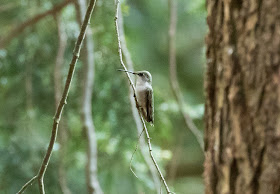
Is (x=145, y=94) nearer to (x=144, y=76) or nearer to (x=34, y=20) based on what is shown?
(x=144, y=76)

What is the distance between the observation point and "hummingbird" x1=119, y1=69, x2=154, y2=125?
1.53 m

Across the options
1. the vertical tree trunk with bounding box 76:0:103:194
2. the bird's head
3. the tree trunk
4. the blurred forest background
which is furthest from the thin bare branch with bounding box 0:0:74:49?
the tree trunk

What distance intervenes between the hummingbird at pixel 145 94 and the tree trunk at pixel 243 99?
2.00 feet

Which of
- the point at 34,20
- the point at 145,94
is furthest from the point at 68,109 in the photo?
the point at 145,94

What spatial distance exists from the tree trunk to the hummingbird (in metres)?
0.61

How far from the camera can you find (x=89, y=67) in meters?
2.11

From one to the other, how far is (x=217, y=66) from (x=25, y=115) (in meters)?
2.20

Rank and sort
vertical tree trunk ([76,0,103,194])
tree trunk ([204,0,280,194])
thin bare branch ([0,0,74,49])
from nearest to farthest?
1. tree trunk ([204,0,280,194])
2. vertical tree trunk ([76,0,103,194])
3. thin bare branch ([0,0,74,49])

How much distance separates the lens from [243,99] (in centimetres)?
84

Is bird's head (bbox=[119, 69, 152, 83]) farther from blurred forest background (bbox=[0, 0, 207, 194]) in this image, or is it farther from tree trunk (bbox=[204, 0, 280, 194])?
blurred forest background (bbox=[0, 0, 207, 194])

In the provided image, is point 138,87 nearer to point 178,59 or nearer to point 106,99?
point 106,99

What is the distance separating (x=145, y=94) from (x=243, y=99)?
0.74 m

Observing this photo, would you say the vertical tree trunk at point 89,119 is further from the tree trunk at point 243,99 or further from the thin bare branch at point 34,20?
the tree trunk at point 243,99

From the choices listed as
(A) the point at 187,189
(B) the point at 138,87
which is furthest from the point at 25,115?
(A) the point at 187,189
